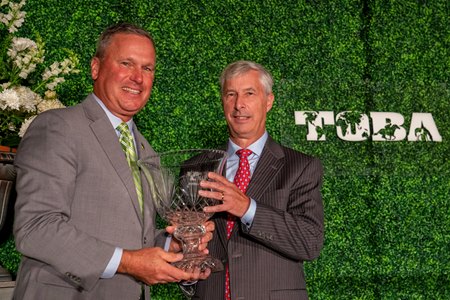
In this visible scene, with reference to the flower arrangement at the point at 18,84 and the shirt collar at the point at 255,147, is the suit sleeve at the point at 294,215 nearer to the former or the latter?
the shirt collar at the point at 255,147

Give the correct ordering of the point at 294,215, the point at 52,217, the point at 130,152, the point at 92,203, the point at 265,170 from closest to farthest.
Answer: the point at 52,217 < the point at 92,203 < the point at 130,152 < the point at 294,215 < the point at 265,170

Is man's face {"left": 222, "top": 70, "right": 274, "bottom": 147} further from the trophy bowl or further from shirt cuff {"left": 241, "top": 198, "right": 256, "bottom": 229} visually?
the trophy bowl

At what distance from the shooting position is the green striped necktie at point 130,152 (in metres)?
1.70

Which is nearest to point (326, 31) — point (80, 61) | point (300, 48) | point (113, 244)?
point (300, 48)

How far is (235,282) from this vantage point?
196 cm

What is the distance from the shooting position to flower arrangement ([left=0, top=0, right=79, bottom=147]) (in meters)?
2.42

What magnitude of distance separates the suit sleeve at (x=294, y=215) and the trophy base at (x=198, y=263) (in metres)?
0.28

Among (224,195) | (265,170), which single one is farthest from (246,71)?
(224,195)

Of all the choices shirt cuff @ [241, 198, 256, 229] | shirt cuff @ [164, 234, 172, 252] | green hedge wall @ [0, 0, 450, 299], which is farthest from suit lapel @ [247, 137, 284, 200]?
green hedge wall @ [0, 0, 450, 299]

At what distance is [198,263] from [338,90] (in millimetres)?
2216

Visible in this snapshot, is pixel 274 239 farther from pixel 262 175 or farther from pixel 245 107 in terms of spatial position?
pixel 245 107

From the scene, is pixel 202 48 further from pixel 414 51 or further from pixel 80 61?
pixel 414 51

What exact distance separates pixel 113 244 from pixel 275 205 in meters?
0.64

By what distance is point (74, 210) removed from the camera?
1.58 meters
